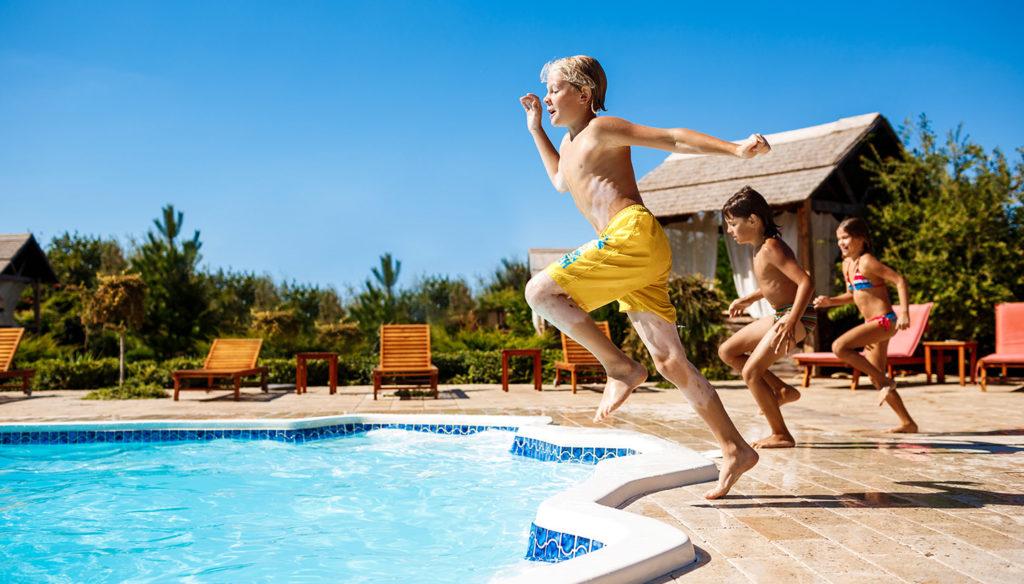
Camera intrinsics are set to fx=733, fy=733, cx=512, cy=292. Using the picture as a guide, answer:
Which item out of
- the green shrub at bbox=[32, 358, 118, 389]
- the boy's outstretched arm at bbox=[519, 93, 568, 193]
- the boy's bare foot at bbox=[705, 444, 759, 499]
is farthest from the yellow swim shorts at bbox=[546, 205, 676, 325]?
the green shrub at bbox=[32, 358, 118, 389]

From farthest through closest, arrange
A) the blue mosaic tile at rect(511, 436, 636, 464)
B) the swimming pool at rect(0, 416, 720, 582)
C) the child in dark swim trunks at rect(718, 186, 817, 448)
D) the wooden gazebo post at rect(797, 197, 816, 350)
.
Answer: the wooden gazebo post at rect(797, 197, 816, 350) < the blue mosaic tile at rect(511, 436, 636, 464) < the child in dark swim trunks at rect(718, 186, 817, 448) < the swimming pool at rect(0, 416, 720, 582)

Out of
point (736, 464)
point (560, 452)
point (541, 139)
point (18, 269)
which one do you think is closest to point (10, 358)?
point (560, 452)

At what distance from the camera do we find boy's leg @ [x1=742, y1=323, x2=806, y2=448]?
14.0ft

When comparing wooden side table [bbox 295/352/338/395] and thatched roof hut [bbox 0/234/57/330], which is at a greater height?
thatched roof hut [bbox 0/234/57/330]

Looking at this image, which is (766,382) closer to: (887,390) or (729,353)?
(729,353)

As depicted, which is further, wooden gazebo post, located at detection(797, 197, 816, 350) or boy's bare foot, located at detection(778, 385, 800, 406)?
wooden gazebo post, located at detection(797, 197, 816, 350)

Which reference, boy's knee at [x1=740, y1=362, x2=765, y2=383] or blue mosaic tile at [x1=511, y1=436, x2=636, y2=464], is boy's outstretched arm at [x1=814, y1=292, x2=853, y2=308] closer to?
boy's knee at [x1=740, y1=362, x2=765, y2=383]

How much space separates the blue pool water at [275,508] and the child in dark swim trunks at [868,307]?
7.43ft

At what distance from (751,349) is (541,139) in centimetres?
Answer: 215

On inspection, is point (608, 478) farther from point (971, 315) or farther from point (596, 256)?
point (971, 315)

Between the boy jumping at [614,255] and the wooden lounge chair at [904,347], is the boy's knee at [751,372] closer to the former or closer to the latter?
the boy jumping at [614,255]

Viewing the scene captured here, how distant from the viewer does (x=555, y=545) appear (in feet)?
9.76

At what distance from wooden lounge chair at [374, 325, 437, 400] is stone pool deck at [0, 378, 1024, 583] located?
1.38m

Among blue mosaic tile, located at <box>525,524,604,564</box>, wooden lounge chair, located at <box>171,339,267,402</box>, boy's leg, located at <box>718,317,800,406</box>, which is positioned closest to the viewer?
blue mosaic tile, located at <box>525,524,604,564</box>
